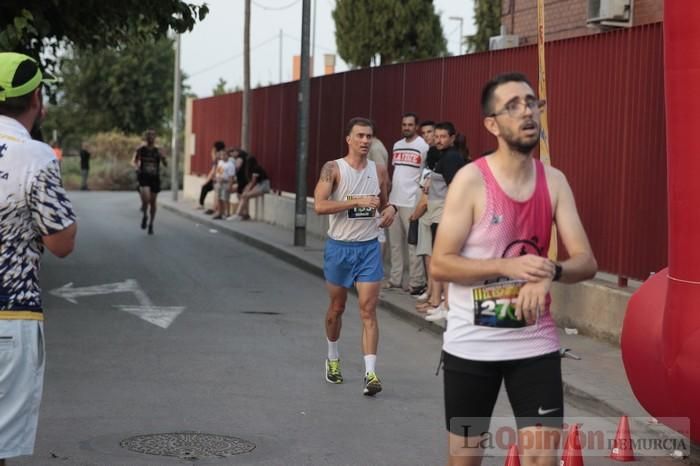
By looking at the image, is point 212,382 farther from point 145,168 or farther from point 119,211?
point 119,211

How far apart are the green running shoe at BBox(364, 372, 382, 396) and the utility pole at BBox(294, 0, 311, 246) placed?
12.0 meters

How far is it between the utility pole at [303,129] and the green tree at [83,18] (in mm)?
4381

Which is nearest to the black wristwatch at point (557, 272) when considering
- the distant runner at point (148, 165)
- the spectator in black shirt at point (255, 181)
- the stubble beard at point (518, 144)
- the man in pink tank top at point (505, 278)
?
the man in pink tank top at point (505, 278)

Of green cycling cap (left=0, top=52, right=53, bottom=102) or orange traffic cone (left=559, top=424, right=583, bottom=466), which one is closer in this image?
green cycling cap (left=0, top=52, right=53, bottom=102)

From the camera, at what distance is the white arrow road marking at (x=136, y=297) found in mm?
12641

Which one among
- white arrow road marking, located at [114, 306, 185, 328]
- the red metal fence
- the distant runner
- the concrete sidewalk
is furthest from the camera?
the distant runner

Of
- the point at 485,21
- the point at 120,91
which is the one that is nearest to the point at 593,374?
the point at 485,21

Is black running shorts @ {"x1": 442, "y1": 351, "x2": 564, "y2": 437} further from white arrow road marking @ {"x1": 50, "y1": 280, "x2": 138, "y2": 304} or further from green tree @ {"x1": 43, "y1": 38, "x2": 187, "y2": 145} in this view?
green tree @ {"x1": 43, "y1": 38, "x2": 187, "y2": 145}

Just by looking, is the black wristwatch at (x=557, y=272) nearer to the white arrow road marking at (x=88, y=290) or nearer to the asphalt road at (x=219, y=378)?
the asphalt road at (x=219, y=378)

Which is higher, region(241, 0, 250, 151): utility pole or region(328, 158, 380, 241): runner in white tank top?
region(241, 0, 250, 151): utility pole

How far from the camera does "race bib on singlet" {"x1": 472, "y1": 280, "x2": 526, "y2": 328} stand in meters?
4.50

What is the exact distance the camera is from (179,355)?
34.3 feet

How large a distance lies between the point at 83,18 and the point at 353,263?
7382mm

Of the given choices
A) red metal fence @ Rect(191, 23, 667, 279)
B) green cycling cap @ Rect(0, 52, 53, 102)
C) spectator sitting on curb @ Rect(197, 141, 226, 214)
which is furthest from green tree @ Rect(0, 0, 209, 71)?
spectator sitting on curb @ Rect(197, 141, 226, 214)
